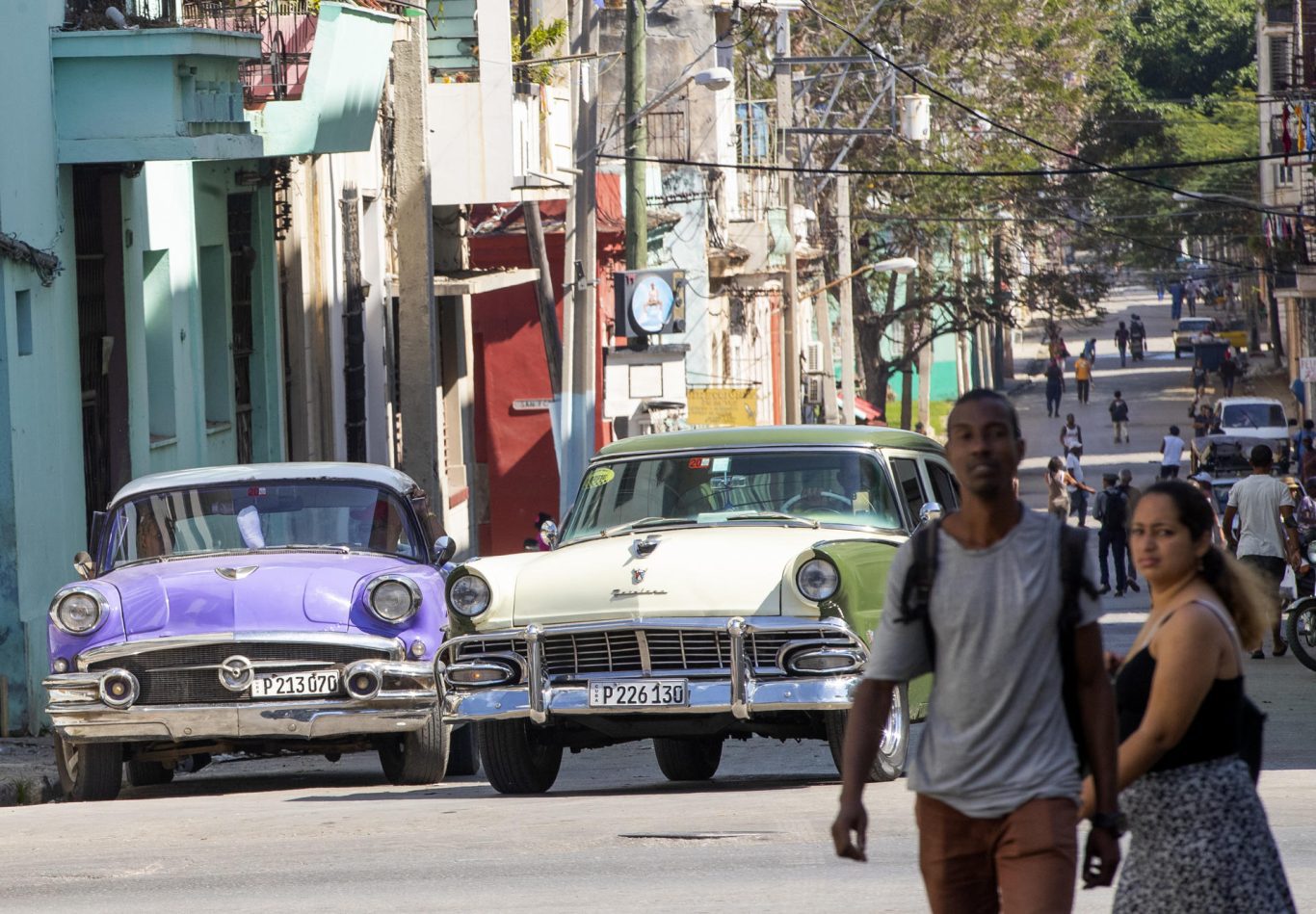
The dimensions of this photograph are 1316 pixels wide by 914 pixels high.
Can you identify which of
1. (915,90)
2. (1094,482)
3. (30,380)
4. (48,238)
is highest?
(915,90)

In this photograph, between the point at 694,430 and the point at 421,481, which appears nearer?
the point at 694,430

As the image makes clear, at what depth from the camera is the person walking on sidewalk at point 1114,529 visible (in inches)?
1034

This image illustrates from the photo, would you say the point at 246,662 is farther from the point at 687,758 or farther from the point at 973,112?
the point at 973,112

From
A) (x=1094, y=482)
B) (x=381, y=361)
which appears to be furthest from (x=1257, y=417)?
(x=381, y=361)

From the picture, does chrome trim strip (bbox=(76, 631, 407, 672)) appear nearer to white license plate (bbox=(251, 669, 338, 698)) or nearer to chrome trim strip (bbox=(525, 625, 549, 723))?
white license plate (bbox=(251, 669, 338, 698))

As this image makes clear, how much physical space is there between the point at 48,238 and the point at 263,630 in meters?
5.70

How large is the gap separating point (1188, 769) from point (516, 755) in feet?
20.6

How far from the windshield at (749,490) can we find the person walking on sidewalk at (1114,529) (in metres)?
14.8

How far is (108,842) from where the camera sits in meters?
9.42

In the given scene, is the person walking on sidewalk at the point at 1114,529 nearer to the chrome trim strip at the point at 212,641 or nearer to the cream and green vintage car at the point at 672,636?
the cream and green vintage car at the point at 672,636

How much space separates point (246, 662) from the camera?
36.3ft

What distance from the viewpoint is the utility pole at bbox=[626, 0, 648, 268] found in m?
24.3

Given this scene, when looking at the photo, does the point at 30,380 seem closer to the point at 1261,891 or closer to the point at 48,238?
the point at 48,238

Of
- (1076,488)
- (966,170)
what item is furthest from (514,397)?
(966,170)
